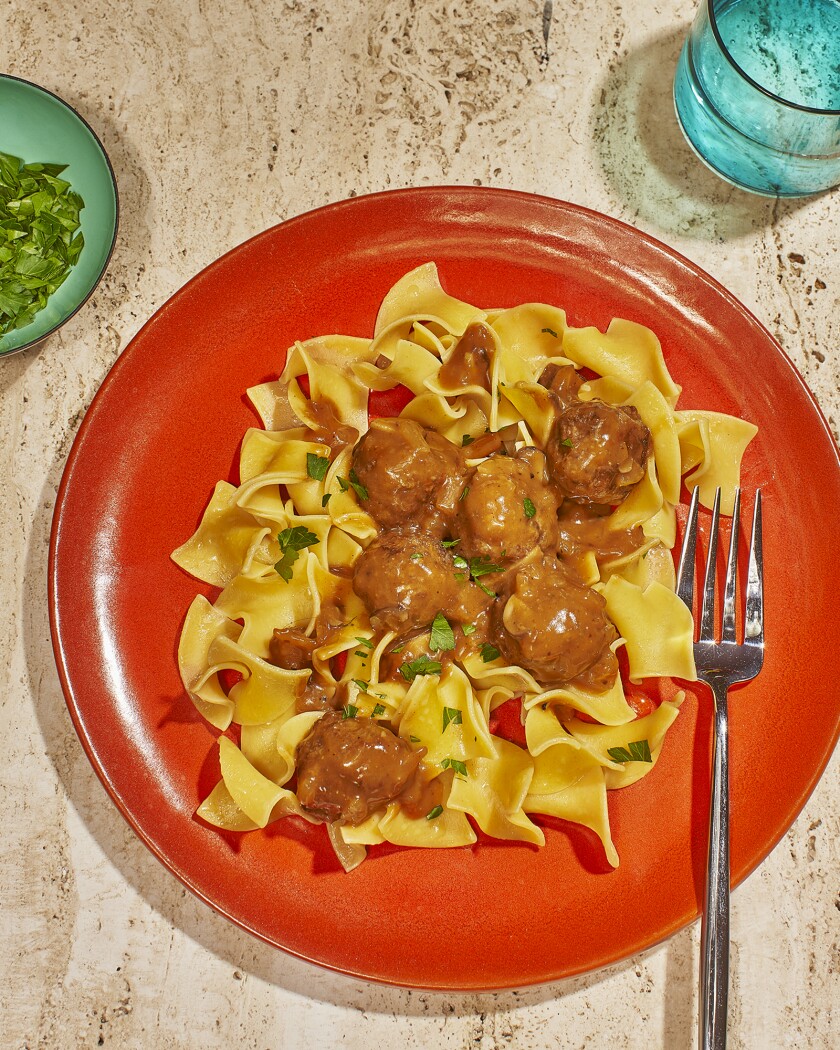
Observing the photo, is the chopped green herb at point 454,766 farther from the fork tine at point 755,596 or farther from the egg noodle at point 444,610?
the fork tine at point 755,596

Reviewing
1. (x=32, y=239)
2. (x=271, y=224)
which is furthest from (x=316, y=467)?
(x=32, y=239)

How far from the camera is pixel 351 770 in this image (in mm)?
3570

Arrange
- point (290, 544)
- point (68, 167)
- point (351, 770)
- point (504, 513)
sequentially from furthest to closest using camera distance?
point (68, 167)
point (290, 544)
point (504, 513)
point (351, 770)

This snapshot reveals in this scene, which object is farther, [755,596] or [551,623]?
[755,596]

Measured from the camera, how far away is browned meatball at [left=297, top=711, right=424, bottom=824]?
11.8 feet

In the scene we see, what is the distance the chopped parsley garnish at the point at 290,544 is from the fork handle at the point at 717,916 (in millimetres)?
1976

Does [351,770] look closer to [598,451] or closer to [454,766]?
[454,766]

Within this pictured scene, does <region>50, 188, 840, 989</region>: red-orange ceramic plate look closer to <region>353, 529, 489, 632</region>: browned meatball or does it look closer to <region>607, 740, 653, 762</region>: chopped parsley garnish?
<region>607, 740, 653, 762</region>: chopped parsley garnish

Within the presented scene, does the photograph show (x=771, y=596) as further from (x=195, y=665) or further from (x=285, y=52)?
(x=285, y=52)

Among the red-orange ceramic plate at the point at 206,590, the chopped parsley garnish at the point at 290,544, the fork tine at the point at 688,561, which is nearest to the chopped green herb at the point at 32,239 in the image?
the red-orange ceramic plate at the point at 206,590

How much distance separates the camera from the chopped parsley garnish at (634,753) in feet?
12.5

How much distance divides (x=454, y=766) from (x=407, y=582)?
910 mm

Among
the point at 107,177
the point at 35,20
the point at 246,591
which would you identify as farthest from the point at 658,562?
the point at 35,20

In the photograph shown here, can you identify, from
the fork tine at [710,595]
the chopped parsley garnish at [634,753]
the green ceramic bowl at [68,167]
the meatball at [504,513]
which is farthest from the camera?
the green ceramic bowl at [68,167]
